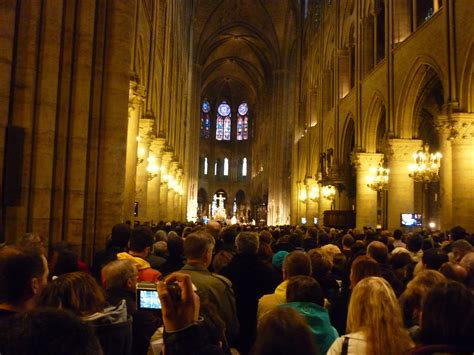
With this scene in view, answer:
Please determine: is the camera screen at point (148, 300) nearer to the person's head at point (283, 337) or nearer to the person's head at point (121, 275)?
the person's head at point (121, 275)

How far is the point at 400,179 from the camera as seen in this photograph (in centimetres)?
2042

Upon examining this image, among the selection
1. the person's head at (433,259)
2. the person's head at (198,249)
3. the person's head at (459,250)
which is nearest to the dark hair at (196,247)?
the person's head at (198,249)

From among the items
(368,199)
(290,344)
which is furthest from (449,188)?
(290,344)

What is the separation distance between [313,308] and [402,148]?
1799 cm

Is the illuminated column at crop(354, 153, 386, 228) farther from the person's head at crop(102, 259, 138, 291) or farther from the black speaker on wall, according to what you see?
the person's head at crop(102, 259, 138, 291)

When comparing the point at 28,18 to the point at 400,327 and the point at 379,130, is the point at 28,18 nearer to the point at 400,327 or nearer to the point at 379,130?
the point at 400,327

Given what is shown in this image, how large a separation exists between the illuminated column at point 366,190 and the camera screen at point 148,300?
21.8 m

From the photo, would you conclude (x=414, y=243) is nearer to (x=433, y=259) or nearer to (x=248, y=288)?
(x=433, y=259)

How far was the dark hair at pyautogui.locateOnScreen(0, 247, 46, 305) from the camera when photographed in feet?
9.70

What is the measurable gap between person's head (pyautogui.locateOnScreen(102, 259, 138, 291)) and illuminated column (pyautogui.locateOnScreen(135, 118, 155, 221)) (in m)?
14.0

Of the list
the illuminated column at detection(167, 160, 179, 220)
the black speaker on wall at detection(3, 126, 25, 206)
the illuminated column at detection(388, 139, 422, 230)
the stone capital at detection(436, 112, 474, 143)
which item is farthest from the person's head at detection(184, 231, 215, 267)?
the illuminated column at detection(167, 160, 179, 220)

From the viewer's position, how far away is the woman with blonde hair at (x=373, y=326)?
2859mm

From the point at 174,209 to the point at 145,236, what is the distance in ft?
89.8

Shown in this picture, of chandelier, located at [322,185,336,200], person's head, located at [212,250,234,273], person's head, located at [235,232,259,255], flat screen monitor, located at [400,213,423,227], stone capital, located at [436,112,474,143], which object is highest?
stone capital, located at [436,112,474,143]
